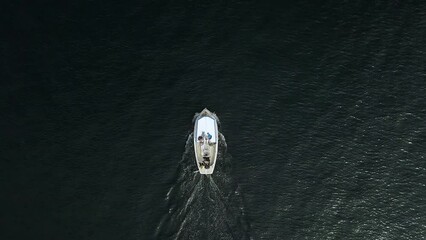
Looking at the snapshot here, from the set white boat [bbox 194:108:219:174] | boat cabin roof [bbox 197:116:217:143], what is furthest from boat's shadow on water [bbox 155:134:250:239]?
boat cabin roof [bbox 197:116:217:143]

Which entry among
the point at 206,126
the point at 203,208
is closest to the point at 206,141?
the point at 206,126

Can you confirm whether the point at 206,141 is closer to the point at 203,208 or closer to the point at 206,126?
the point at 206,126

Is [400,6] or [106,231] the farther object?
[400,6]

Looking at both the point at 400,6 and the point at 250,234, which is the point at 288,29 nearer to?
the point at 400,6

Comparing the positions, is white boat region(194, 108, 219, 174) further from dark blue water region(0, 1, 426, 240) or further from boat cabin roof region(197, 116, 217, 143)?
dark blue water region(0, 1, 426, 240)

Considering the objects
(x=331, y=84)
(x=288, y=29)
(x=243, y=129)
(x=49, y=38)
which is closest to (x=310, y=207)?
(x=243, y=129)

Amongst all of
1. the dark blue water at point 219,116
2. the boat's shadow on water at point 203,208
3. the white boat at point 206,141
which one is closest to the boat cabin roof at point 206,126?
the white boat at point 206,141
